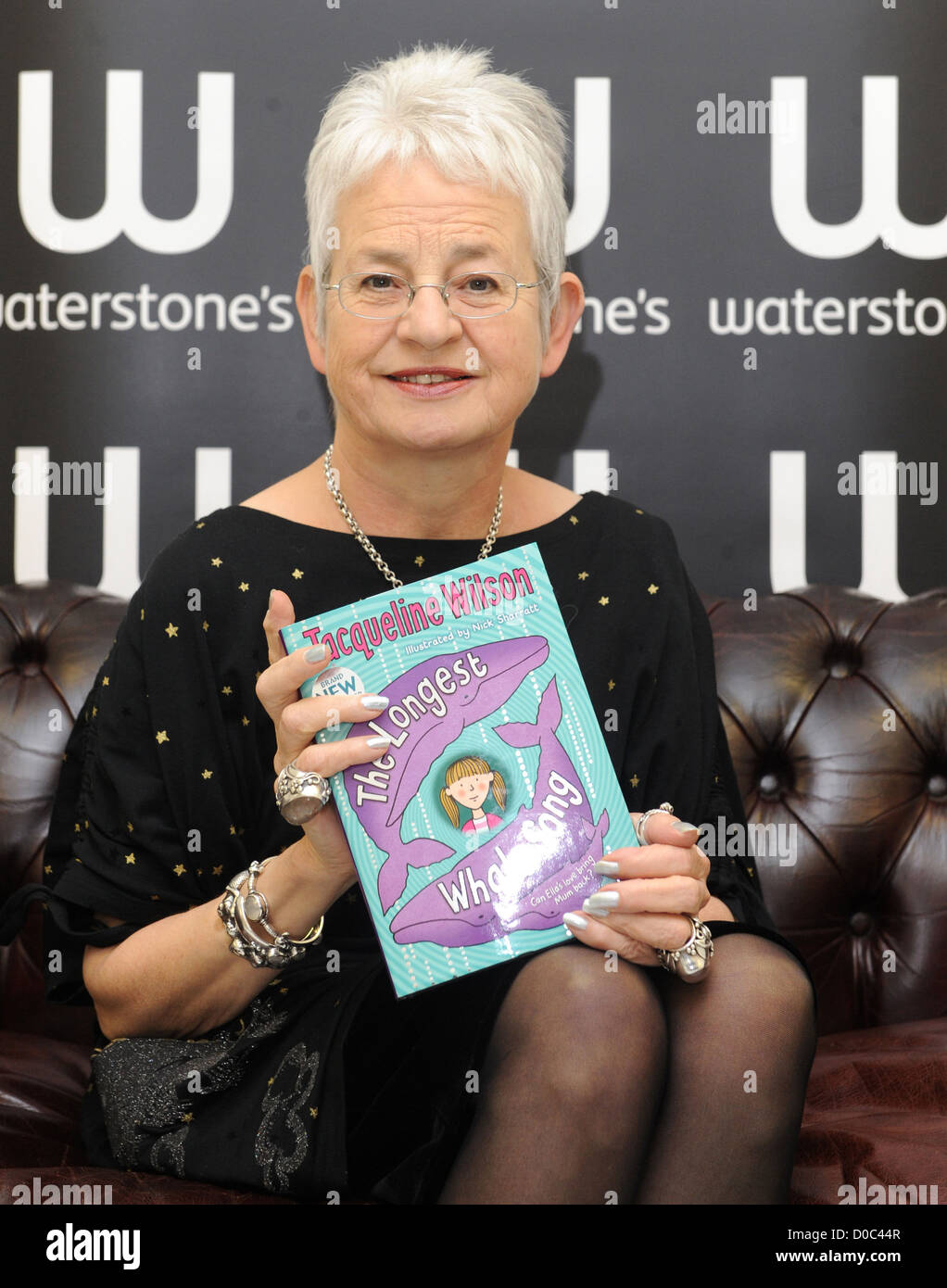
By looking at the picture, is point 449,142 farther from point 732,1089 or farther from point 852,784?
point 852,784

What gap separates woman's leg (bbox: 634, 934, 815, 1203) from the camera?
0.99 meters

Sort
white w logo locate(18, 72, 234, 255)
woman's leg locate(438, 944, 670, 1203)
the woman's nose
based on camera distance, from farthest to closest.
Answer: white w logo locate(18, 72, 234, 255) < the woman's nose < woman's leg locate(438, 944, 670, 1203)

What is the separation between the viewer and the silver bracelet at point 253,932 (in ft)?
3.62

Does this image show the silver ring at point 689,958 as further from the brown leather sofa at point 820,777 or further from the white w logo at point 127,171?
the white w logo at point 127,171

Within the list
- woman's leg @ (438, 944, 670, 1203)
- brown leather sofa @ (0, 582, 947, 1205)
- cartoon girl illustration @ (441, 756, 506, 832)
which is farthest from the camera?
brown leather sofa @ (0, 582, 947, 1205)

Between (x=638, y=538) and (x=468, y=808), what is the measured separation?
475mm

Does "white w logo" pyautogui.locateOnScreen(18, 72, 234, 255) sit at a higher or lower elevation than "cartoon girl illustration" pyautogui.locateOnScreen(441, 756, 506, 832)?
higher

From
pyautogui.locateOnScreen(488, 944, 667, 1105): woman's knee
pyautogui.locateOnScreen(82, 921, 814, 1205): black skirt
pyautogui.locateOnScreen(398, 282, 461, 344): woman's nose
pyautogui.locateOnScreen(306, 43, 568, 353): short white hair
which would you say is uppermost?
pyautogui.locateOnScreen(306, 43, 568, 353): short white hair

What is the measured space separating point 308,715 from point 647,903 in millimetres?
318

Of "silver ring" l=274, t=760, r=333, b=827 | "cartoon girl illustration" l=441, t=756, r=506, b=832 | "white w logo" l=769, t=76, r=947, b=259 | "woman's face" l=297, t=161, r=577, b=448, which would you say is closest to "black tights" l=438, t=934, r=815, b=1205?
"cartoon girl illustration" l=441, t=756, r=506, b=832

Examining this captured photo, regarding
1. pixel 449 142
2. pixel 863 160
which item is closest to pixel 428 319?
pixel 449 142

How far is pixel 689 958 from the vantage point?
1.04 meters

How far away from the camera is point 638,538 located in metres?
1.42

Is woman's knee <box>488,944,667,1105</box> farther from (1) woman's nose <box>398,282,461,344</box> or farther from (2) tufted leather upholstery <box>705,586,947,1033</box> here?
(2) tufted leather upholstery <box>705,586,947,1033</box>
